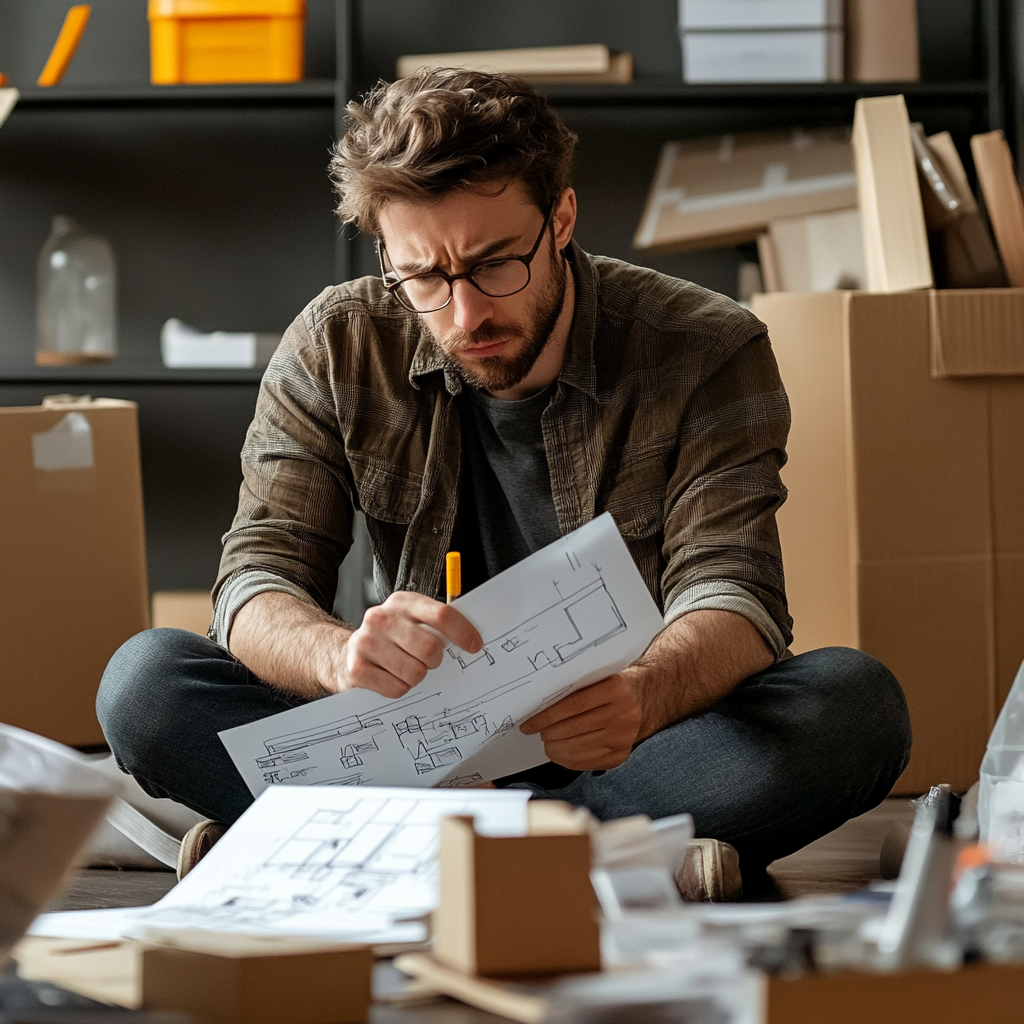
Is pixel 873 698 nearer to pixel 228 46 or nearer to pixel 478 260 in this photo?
pixel 478 260

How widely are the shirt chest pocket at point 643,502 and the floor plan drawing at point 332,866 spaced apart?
529mm

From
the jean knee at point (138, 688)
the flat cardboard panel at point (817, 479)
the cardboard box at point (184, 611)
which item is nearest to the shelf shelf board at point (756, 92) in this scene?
the flat cardboard panel at point (817, 479)

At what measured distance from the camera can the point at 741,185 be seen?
92.4 inches

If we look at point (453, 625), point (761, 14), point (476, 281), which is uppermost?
point (761, 14)

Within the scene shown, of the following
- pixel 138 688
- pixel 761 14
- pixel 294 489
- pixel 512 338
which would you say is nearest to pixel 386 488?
pixel 294 489

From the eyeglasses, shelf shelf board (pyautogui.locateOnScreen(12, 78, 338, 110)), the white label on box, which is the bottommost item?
the white label on box

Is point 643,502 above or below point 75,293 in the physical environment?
below

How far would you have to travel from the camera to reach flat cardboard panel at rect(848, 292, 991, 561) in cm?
192

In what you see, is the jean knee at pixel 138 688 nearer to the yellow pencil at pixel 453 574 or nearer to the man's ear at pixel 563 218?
the yellow pencil at pixel 453 574

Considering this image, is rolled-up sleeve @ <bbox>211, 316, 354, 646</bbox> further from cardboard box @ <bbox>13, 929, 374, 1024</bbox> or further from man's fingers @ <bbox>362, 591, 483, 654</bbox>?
cardboard box @ <bbox>13, 929, 374, 1024</bbox>

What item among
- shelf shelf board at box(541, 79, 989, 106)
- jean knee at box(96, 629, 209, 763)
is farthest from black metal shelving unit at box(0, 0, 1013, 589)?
jean knee at box(96, 629, 209, 763)

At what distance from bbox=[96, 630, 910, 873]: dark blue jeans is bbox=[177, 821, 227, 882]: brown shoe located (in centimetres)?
3

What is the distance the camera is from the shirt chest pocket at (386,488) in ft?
4.83

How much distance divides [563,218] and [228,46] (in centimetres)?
119
